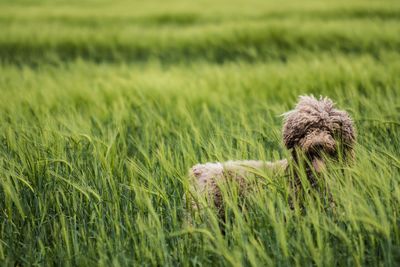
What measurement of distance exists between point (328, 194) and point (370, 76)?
175 cm

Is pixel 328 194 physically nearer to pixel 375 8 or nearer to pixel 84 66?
pixel 84 66

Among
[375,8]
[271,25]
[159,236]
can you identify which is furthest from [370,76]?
[375,8]

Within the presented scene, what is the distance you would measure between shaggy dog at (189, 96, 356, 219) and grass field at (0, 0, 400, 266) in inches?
2.3

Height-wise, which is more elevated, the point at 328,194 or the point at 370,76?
the point at 370,76

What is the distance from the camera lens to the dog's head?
1107 millimetres

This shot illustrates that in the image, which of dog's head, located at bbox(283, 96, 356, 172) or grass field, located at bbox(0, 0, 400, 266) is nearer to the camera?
grass field, located at bbox(0, 0, 400, 266)

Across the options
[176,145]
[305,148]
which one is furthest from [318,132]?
[176,145]

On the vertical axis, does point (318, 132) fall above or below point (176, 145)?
below

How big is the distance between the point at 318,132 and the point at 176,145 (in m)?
0.67

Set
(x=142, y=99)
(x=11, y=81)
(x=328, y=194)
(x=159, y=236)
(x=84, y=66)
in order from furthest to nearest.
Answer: (x=84, y=66)
(x=11, y=81)
(x=142, y=99)
(x=328, y=194)
(x=159, y=236)

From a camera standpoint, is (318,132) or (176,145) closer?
(318,132)

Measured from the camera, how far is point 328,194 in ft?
3.56

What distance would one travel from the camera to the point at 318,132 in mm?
1137

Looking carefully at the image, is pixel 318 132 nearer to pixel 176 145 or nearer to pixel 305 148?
pixel 305 148
